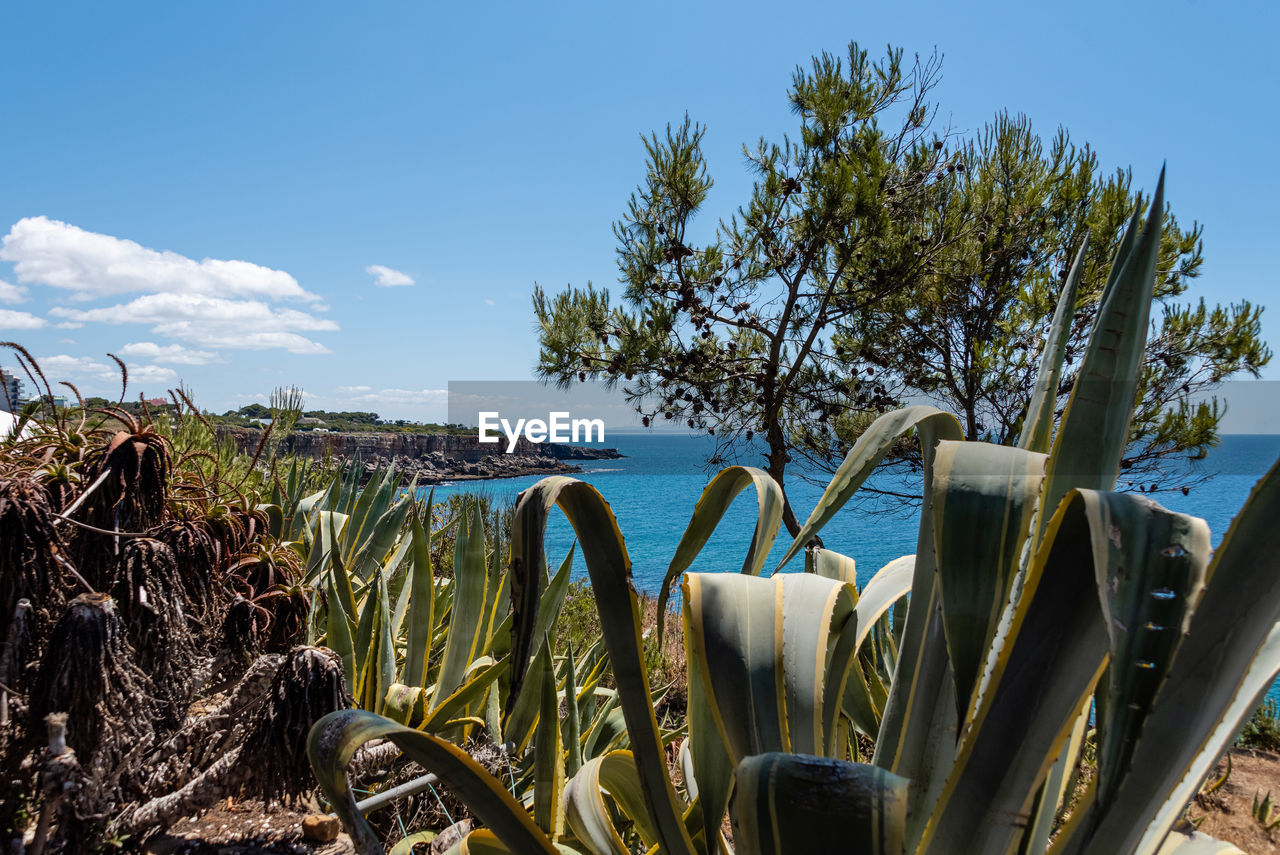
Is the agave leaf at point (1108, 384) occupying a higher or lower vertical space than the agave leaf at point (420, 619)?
higher

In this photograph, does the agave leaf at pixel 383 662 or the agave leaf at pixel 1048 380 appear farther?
the agave leaf at pixel 383 662

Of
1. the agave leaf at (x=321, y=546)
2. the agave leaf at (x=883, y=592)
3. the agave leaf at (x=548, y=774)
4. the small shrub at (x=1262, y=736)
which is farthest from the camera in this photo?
the small shrub at (x=1262, y=736)

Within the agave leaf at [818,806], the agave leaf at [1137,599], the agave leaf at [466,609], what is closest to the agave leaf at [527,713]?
the agave leaf at [466,609]

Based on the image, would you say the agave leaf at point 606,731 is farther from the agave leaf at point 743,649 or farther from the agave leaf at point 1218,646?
the agave leaf at point 1218,646

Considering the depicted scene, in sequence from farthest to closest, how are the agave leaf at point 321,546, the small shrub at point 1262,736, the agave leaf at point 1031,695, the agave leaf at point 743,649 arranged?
the small shrub at point 1262,736, the agave leaf at point 321,546, the agave leaf at point 743,649, the agave leaf at point 1031,695

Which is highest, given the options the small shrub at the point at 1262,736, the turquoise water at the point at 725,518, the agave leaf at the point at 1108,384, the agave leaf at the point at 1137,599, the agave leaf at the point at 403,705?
the agave leaf at the point at 1108,384

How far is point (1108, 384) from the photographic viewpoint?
0.64 m

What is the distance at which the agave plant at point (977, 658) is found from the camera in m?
0.39

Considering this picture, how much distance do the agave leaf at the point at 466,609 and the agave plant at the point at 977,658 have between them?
0.84 meters

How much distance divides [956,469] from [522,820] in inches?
18.3

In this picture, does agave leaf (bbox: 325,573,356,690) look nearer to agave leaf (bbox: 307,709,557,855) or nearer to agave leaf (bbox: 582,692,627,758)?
agave leaf (bbox: 582,692,627,758)

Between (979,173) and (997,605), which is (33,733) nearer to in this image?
(997,605)

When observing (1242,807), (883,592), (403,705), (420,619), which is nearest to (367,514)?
(420,619)

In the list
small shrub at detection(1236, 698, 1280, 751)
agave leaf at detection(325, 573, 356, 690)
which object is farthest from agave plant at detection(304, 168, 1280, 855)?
small shrub at detection(1236, 698, 1280, 751)
